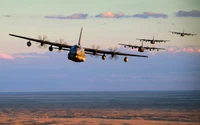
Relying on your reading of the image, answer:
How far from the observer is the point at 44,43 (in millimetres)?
25609

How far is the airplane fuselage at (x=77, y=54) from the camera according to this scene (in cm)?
2444

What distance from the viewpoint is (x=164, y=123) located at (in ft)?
149

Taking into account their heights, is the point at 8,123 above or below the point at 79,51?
below

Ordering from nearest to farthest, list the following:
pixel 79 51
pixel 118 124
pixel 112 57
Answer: pixel 79 51 < pixel 112 57 < pixel 118 124

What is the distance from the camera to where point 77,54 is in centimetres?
2441

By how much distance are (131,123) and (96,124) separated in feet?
11.4

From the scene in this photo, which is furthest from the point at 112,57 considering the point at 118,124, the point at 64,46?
the point at 118,124

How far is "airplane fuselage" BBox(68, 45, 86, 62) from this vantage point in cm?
2444

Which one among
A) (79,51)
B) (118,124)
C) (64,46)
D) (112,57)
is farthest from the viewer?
(118,124)

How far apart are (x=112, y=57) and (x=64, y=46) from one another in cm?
340

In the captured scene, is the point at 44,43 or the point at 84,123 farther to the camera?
the point at 84,123

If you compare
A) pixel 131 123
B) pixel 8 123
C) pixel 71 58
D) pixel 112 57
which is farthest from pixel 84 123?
pixel 71 58

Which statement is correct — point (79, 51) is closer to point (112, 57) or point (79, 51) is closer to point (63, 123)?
point (112, 57)

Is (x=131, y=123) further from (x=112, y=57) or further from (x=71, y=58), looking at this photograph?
(x=71, y=58)
